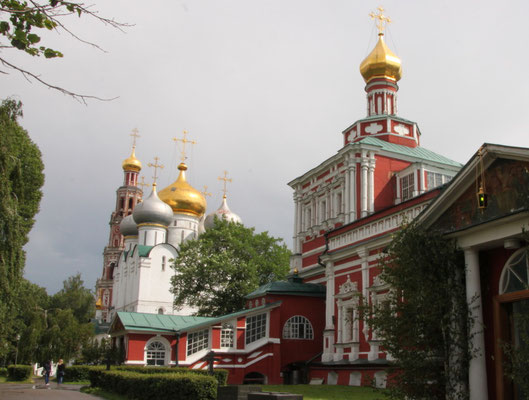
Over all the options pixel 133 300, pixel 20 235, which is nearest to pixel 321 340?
pixel 20 235

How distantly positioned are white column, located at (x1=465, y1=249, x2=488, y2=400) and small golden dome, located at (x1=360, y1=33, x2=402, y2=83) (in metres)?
24.1

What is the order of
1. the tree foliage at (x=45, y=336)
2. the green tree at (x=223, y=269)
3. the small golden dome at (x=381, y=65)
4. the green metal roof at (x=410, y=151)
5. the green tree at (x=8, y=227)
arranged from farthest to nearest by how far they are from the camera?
the tree foliage at (x=45, y=336) < the green tree at (x=223, y=269) < the small golden dome at (x=381, y=65) < the green metal roof at (x=410, y=151) < the green tree at (x=8, y=227)

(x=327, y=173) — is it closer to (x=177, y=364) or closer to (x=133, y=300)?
(x=177, y=364)

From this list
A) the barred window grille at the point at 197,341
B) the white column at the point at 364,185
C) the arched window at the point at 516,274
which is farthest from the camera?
the barred window grille at the point at 197,341

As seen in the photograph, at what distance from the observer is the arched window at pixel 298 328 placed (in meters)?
27.8

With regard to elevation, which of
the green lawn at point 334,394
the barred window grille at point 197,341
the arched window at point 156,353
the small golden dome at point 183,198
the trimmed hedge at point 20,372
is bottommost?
the trimmed hedge at point 20,372

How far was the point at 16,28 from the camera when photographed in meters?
→ 7.21

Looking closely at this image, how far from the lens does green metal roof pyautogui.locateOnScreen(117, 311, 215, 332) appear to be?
28.2m

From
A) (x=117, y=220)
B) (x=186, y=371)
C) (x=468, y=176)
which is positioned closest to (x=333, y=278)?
(x=186, y=371)

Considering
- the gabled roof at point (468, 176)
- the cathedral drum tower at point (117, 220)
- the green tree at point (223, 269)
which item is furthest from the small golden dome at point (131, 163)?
the gabled roof at point (468, 176)

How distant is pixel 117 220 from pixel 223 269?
144 feet

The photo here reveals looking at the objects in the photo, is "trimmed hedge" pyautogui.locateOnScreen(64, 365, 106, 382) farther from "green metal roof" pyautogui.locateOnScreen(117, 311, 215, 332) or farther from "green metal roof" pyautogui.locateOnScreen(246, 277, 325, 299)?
"green metal roof" pyautogui.locateOnScreen(246, 277, 325, 299)

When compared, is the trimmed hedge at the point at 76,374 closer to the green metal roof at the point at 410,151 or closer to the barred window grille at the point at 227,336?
the barred window grille at the point at 227,336

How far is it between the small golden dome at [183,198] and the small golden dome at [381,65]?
103 feet
